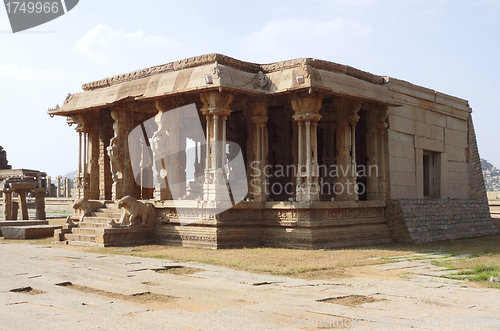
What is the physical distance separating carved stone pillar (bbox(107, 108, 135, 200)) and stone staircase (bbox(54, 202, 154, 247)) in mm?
603

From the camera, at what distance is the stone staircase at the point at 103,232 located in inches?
528

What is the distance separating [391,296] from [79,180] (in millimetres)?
12843

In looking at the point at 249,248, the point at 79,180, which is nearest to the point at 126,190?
the point at 79,180

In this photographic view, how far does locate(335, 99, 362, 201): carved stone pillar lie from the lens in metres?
14.3

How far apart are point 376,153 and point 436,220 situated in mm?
2909

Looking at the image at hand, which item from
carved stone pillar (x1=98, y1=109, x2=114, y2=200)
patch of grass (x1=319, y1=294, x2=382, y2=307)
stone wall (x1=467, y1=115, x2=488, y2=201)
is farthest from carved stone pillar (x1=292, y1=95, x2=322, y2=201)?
stone wall (x1=467, y1=115, x2=488, y2=201)

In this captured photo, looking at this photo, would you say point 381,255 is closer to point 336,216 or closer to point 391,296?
point 336,216

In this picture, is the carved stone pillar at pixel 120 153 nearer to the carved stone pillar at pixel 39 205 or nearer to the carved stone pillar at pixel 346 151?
the carved stone pillar at pixel 346 151

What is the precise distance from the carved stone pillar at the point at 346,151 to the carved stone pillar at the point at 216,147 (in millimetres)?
3254

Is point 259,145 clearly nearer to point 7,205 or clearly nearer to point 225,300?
point 225,300

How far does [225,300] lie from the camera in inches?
259

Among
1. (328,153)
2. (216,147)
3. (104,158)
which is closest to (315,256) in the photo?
(216,147)

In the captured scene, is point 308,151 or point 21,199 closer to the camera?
point 308,151

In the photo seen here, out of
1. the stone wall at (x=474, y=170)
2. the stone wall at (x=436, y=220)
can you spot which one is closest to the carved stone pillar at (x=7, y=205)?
the stone wall at (x=436, y=220)
